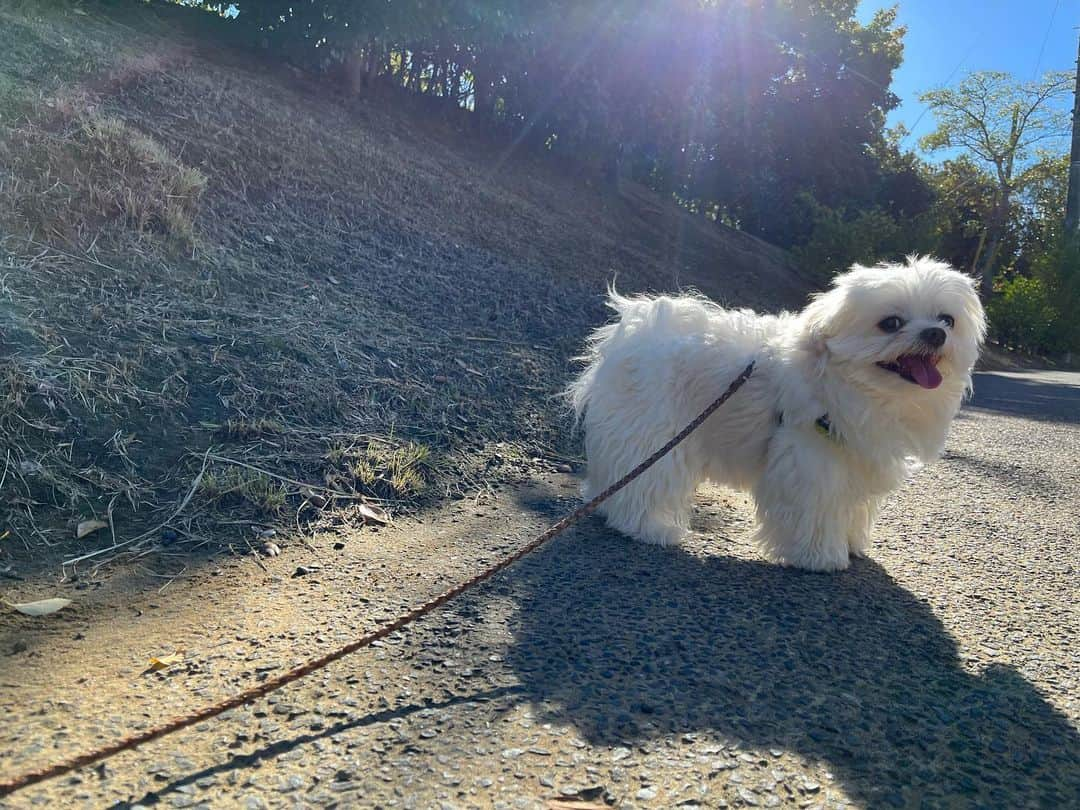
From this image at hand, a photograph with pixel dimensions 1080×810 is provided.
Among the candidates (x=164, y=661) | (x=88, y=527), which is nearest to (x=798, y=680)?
(x=164, y=661)

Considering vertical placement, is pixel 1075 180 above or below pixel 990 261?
above

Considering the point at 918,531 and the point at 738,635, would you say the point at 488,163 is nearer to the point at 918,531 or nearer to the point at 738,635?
the point at 918,531

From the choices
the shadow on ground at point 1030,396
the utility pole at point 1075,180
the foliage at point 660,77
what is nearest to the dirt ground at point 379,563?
the shadow on ground at point 1030,396

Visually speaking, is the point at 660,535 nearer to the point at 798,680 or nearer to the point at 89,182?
the point at 798,680

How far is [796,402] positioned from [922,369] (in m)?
0.53

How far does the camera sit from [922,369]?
327cm

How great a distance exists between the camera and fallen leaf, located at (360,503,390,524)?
378cm

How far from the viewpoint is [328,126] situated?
34.2 feet

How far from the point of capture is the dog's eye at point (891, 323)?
3.33m

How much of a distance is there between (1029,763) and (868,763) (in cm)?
48

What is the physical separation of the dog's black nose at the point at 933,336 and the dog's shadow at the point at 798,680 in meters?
1.08

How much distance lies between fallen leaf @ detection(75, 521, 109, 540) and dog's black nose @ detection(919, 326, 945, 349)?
11.5 ft

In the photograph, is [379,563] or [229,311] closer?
[379,563]

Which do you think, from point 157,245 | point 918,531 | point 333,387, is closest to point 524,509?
point 333,387
